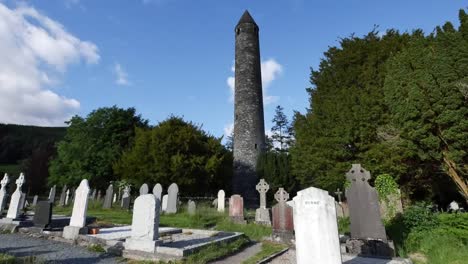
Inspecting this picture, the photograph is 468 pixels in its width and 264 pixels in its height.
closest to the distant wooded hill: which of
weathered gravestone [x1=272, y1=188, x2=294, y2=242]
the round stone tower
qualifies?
the round stone tower

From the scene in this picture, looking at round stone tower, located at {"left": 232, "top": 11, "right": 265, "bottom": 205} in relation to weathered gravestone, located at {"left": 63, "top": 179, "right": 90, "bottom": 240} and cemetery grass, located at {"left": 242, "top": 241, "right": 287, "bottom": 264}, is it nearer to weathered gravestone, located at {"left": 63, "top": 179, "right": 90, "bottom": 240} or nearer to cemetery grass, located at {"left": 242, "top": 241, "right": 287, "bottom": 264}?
cemetery grass, located at {"left": 242, "top": 241, "right": 287, "bottom": 264}

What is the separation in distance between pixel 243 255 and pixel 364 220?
3247 mm

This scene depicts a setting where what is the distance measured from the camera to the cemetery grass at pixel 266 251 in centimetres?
602

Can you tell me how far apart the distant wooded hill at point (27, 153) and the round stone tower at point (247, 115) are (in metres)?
24.0

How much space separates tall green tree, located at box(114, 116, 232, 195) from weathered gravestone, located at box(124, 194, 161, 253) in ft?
45.1

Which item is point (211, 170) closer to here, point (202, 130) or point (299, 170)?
point (202, 130)

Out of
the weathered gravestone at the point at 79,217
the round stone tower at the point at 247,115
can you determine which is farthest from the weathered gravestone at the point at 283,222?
the round stone tower at the point at 247,115

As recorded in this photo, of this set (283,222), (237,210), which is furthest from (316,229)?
(237,210)

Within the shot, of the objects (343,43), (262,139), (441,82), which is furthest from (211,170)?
(441,82)

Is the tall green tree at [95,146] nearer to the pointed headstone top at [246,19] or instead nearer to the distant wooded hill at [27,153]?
the distant wooded hill at [27,153]

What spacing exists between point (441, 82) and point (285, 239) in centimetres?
763

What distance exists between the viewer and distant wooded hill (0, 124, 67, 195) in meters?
36.4

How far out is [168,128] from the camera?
72.1 ft

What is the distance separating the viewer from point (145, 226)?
5973 mm
